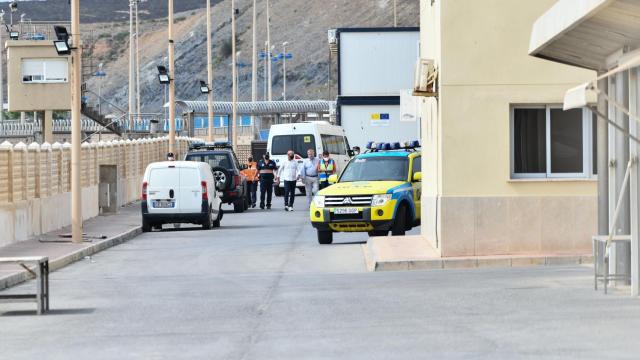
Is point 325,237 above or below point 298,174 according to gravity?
below

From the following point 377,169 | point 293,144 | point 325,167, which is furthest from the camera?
point 293,144

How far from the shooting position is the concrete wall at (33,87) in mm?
77062

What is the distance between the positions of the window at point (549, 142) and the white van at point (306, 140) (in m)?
30.5

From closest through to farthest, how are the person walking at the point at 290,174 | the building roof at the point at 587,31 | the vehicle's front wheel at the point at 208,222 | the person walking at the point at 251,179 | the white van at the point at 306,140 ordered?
the building roof at the point at 587,31 → the vehicle's front wheel at the point at 208,222 → the person walking at the point at 290,174 → the person walking at the point at 251,179 → the white van at the point at 306,140

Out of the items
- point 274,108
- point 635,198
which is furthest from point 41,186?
point 274,108

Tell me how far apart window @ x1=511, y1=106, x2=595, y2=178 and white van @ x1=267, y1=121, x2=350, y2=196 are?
3048cm

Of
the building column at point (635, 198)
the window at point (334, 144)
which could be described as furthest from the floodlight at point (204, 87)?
the building column at point (635, 198)

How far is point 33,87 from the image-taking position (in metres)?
77.2

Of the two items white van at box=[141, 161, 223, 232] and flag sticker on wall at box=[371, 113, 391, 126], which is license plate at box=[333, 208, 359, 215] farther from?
flag sticker on wall at box=[371, 113, 391, 126]

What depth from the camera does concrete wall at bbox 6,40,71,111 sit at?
77062mm

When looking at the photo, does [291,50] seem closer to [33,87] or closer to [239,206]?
[33,87]

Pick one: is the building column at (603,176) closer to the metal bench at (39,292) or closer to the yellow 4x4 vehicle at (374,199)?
the metal bench at (39,292)

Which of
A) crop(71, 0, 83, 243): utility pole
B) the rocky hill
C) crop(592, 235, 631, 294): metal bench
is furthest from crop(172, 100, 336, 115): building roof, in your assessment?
crop(592, 235, 631, 294): metal bench

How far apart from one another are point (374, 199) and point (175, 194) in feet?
28.0
